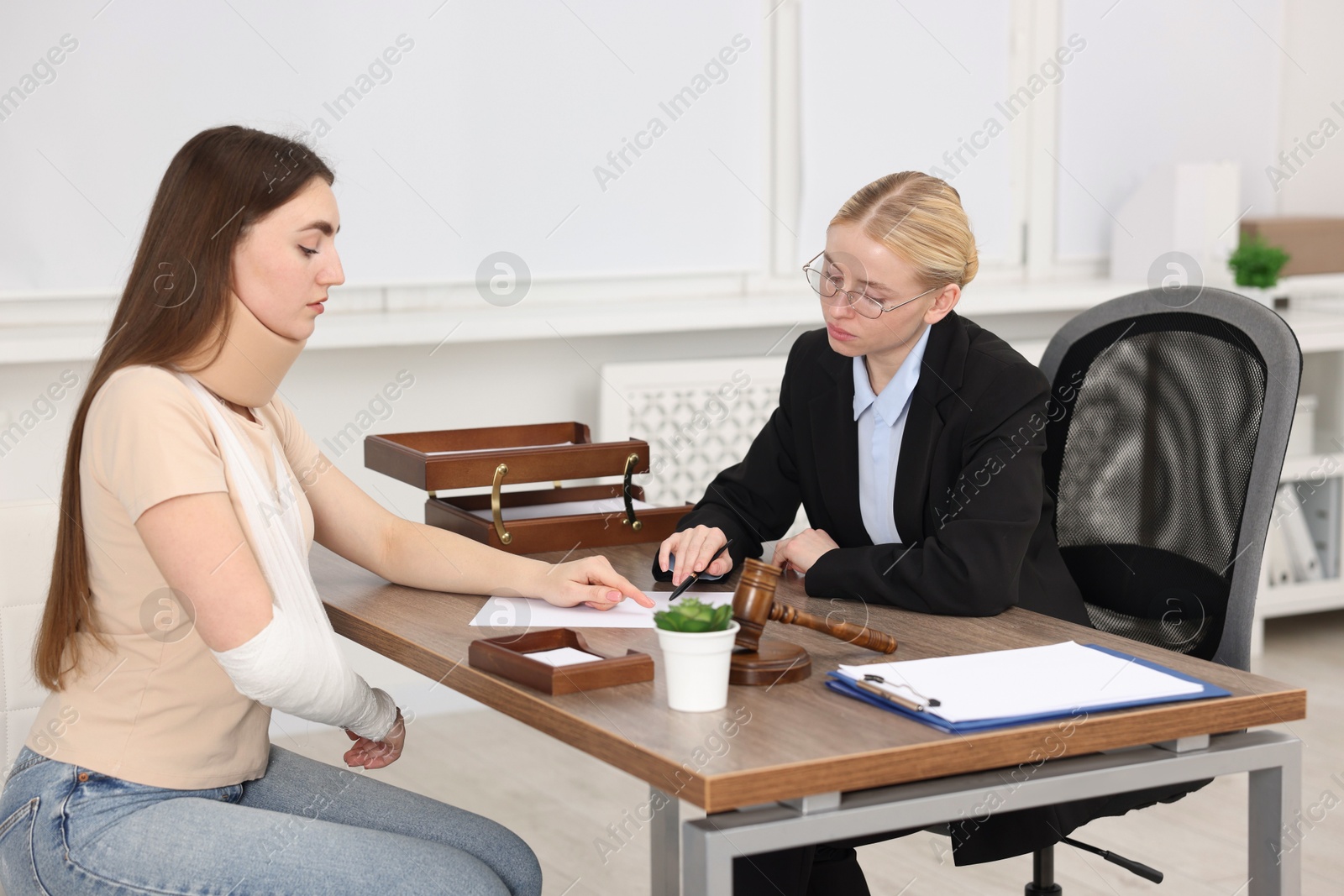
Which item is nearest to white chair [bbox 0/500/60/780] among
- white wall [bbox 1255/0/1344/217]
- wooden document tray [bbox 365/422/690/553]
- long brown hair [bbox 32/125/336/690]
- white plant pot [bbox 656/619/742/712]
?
wooden document tray [bbox 365/422/690/553]

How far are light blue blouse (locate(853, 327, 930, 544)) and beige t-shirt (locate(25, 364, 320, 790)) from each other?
0.87m

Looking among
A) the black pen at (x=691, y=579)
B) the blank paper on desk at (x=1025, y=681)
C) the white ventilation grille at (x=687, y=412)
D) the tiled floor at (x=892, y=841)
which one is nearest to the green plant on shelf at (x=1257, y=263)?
the tiled floor at (x=892, y=841)

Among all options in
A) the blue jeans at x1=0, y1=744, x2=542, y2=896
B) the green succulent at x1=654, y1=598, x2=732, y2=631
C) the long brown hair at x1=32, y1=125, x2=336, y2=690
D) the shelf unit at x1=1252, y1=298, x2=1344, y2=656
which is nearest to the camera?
the green succulent at x1=654, y1=598, x2=732, y2=631

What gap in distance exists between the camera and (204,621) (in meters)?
1.50

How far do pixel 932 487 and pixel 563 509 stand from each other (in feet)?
1.97

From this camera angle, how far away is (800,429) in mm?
2197

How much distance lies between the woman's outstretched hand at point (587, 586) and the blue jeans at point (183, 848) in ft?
1.14

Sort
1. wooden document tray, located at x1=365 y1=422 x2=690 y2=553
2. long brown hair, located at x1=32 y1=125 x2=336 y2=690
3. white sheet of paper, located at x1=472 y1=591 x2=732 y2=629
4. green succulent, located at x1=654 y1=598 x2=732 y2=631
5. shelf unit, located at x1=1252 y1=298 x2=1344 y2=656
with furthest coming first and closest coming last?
1. shelf unit, located at x1=1252 y1=298 x2=1344 y2=656
2. wooden document tray, located at x1=365 y1=422 x2=690 y2=553
3. white sheet of paper, located at x1=472 y1=591 x2=732 y2=629
4. long brown hair, located at x1=32 y1=125 x2=336 y2=690
5. green succulent, located at x1=654 y1=598 x2=732 y2=631

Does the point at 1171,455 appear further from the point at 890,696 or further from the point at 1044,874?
the point at 890,696

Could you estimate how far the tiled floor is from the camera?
2871 millimetres

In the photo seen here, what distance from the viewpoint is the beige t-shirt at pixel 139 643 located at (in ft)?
5.08

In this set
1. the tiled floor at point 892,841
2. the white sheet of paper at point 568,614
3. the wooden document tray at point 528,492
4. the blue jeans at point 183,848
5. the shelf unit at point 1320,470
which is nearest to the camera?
the blue jeans at point 183,848

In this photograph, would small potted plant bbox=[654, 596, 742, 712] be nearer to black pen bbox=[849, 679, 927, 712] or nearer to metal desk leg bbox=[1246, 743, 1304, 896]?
black pen bbox=[849, 679, 927, 712]

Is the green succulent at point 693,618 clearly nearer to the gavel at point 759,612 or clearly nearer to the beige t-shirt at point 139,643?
the gavel at point 759,612
